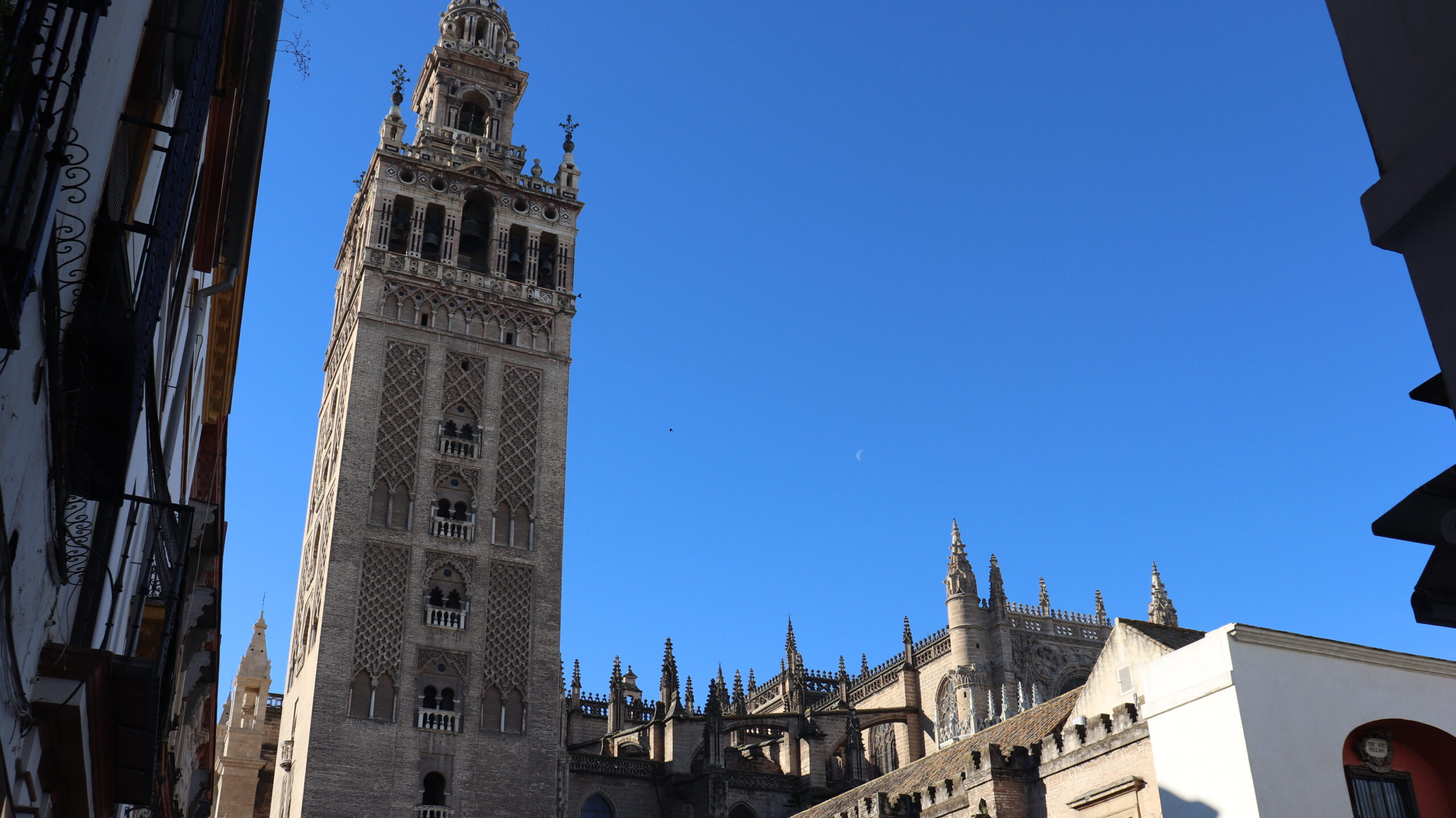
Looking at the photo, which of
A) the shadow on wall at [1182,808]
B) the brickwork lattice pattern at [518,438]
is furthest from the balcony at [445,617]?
the shadow on wall at [1182,808]

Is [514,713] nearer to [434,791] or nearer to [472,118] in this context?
[434,791]

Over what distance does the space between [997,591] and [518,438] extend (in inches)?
723

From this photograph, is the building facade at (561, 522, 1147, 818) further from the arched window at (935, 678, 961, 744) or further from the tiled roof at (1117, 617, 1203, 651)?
the tiled roof at (1117, 617, 1203, 651)

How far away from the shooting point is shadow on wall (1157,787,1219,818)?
1553cm

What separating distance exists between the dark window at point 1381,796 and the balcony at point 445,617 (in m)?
21.7

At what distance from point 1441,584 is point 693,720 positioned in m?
35.8

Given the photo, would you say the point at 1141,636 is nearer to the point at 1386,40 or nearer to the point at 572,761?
the point at 1386,40

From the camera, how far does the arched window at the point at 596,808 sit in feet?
116

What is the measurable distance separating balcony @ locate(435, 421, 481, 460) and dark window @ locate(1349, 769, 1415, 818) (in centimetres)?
2363

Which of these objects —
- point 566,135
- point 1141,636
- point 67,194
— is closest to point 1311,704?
point 1141,636

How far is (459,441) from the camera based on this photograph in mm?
33969

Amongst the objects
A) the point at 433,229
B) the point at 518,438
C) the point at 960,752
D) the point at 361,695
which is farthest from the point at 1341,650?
the point at 433,229

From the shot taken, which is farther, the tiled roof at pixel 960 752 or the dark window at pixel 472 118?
the dark window at pixel 472 118

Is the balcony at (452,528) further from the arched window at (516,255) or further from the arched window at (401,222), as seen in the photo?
the arched window at (401,222)
